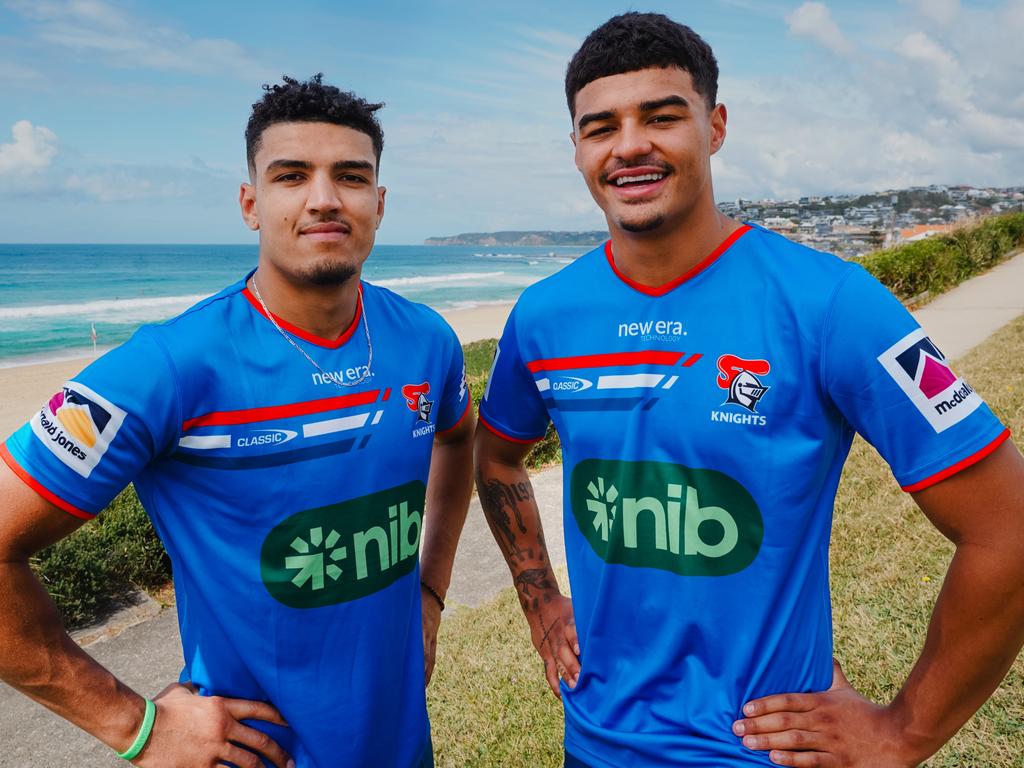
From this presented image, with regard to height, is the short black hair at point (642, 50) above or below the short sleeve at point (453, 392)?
above

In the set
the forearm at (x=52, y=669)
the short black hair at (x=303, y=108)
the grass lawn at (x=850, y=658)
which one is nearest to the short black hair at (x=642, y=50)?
the short black hair at (x=303, y=108)

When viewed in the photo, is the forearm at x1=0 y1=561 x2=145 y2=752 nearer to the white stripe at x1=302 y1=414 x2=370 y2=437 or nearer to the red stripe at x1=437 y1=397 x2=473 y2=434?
the white stripe at x1=302 y1=414 x2=370 y2=437

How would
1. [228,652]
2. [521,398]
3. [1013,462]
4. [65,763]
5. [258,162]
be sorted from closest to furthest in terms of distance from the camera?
[1013,462]
[228,652]
[258,162]
[521,398]
[65,763]

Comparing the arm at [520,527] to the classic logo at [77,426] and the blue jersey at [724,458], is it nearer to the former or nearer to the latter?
the blue jersey at [724,458]

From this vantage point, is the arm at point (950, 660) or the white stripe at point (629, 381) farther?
the white stripe at point (629, 381)

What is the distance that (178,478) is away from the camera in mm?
2213

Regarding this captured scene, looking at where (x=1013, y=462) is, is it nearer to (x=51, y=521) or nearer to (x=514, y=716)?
(x=51, y=521)

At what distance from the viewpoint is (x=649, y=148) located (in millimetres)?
2234

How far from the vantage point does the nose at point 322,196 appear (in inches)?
94.1

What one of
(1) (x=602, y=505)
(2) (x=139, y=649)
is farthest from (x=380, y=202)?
(2) (x=139, y=649)

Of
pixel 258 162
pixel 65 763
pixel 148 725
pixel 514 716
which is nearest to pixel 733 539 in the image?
pixel 148 725

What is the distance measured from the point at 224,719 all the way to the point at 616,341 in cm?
158

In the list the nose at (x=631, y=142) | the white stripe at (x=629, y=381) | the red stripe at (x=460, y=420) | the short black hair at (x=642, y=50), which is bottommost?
the red stripe at (x=460, y=420)

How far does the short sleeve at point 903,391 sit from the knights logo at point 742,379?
7.2 inches
